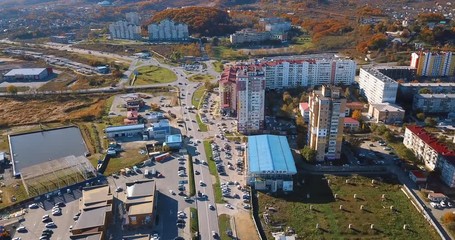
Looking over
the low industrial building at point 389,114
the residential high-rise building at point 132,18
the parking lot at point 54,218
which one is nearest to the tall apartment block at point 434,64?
the low industrial building at point 389,114

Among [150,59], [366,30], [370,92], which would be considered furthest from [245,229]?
[366,30]

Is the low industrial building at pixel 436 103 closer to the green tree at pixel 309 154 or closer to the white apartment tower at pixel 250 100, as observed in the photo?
the green tree at pixel 309 154

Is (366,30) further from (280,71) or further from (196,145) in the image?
(196,145)

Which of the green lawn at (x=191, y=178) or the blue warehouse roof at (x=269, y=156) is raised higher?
the blue warehouse roof at (x=269, y=156)

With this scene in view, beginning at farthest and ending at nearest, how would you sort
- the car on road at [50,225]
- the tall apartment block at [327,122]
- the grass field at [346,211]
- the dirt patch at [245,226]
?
1. the tall apartment block at [327,122]
2. the car on road at [50,225]
3. the grass field at [346,211]
4. the dirt patch at [245,226]

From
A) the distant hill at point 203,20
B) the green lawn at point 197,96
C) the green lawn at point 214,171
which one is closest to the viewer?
the green lawn at point 214,171

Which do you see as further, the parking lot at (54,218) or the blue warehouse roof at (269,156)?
the blue warehouse roof at (269,156)

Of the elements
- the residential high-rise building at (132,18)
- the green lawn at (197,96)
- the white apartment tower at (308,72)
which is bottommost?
the green lawn at (197,96)
